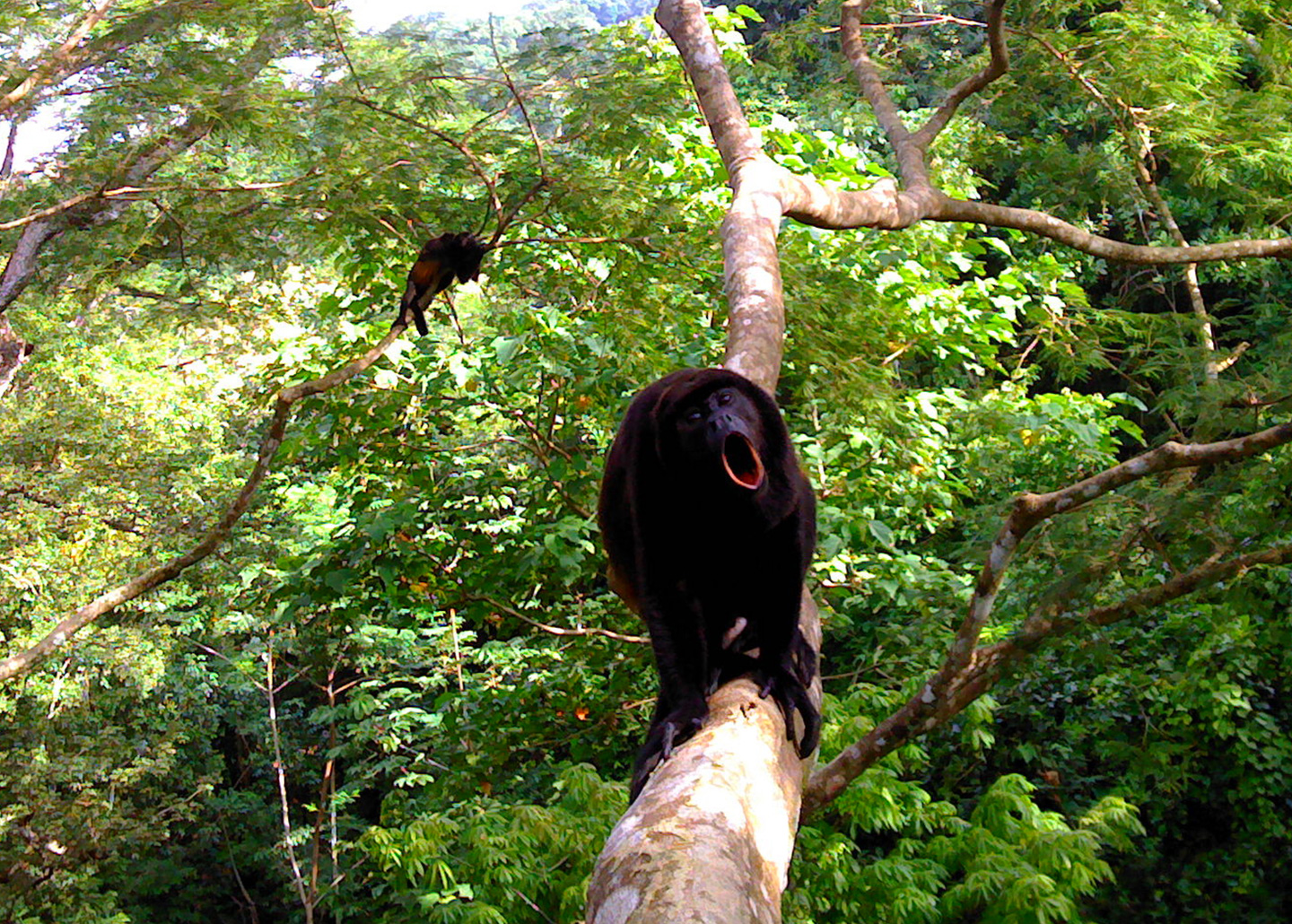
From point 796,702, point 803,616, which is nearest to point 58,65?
point 803,616

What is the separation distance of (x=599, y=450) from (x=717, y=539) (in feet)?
9.06

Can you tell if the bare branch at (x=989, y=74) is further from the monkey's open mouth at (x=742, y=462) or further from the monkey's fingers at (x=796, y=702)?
the monkey's fingers at (x=796, y=702)

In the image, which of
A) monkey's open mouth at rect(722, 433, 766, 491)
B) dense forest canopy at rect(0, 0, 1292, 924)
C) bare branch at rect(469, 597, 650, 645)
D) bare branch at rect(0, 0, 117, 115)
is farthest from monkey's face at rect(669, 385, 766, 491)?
bare branch at rect(0, 0, 117, 115)

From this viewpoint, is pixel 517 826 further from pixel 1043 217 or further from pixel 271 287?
pixel 271 287

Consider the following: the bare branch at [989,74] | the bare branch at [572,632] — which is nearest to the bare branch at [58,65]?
the bare branch at [572,632]

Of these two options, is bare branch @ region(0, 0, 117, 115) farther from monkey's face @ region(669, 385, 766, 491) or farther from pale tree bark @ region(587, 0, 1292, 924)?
monkey's face @ region(669, 385, 766, 491)

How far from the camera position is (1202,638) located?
21.0ft

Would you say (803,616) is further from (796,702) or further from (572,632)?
(572,632)

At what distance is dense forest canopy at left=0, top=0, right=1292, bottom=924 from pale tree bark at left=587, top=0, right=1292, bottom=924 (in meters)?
0.05

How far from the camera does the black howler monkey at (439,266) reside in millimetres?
4855

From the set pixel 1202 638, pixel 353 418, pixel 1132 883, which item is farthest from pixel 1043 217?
pixel 1132 883

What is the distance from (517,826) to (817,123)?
277 inches

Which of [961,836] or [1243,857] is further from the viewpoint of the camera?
[1243,857]

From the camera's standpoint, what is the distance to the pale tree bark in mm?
1108
